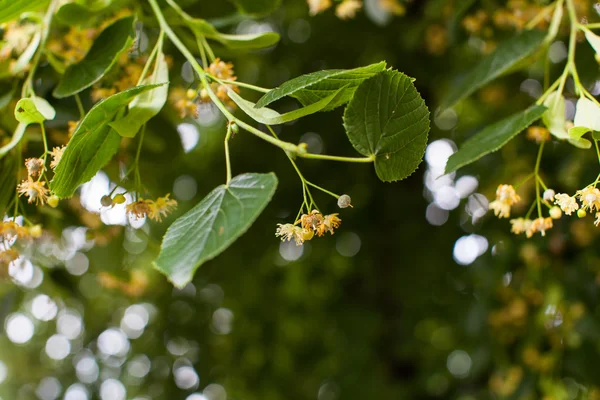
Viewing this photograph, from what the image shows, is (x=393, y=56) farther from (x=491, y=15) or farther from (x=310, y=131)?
(x=491, y=15)

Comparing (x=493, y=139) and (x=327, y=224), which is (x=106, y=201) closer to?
(x=327, y=224)

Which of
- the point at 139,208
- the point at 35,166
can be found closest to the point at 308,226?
the point at 139,208

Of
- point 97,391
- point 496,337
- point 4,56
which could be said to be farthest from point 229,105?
point 97,391

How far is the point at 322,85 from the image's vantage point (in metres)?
0.59

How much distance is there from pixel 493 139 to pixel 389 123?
0.56 ft

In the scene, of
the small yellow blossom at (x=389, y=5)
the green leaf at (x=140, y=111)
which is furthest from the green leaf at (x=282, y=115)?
the small yellow blossom at (x=389, y=5)

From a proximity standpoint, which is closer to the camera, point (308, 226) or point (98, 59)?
point (308, 226)

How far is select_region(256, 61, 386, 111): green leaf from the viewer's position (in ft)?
1.87

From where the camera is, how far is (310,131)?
5.76 ft

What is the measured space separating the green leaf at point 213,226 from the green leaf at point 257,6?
1.60 feet

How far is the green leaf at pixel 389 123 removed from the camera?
2.00 feet

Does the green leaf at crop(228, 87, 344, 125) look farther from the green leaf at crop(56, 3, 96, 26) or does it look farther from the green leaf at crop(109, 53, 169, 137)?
the green leaf at crop(56, 3, 96, 26)

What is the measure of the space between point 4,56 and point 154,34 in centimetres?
37

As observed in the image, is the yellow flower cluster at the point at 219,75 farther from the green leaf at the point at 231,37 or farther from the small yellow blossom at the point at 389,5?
the small yellow blossom at the point at 389,5
